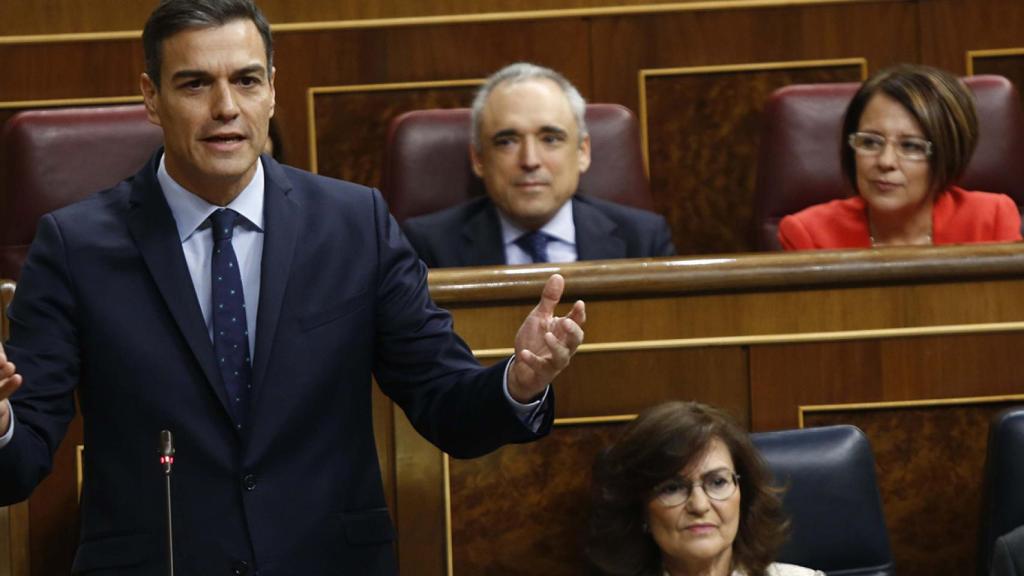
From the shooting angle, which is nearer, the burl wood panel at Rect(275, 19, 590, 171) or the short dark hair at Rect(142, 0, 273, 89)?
the short dark hair at Rect(142, 0, 273, 89)

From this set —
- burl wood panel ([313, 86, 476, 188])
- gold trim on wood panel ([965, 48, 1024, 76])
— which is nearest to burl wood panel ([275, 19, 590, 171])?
burl wood panel ([313, 86, 476, 188])

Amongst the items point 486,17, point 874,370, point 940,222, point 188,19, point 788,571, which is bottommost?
point 788,571

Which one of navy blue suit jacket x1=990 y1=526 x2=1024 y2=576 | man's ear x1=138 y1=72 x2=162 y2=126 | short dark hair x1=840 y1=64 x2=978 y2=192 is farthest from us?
short dark hair x1=840 y1=64 x2=978 y2=192

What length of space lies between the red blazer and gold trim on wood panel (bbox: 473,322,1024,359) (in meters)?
0.28

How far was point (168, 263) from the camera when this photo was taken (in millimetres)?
778

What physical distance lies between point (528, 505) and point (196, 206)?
361 millimetres

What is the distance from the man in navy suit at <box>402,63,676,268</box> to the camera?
4.45 ft

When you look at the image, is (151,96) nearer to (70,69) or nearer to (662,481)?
(662,481)

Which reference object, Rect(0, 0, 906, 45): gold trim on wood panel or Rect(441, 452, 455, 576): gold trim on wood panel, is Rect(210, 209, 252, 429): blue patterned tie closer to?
Rect(441, 452, 455, 576): gold trim on wood panel

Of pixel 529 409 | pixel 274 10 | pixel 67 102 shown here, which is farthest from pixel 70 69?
pixel 529 409

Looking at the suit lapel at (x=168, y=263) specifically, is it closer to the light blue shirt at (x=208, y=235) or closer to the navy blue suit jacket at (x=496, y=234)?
the light blue shirt at (x=208, y=235)

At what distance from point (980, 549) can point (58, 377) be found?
24.3 inches

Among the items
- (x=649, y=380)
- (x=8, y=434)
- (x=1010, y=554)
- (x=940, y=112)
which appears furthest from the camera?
(x=940, y=112)

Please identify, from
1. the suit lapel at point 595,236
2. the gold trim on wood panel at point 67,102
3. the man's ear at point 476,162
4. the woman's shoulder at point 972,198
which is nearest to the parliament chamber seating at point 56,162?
the gold trim on wood panel at point 67,102
